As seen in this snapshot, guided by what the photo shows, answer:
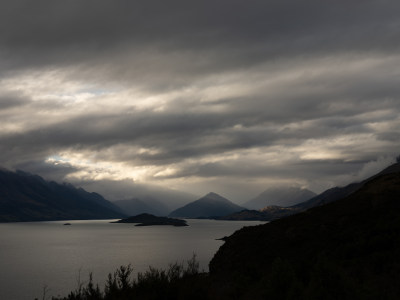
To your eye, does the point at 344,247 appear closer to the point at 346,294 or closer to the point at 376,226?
the point at 376,226

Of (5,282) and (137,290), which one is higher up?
(137,290)

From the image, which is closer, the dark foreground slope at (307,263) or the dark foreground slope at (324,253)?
the dark foreground slope at (307,263)

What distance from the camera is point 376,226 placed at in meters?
54.9

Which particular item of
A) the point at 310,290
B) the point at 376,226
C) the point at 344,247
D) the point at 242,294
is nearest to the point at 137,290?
the point at 310,290

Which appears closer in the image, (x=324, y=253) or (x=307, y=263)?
(x=307, y=263)

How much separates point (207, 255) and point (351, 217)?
83402 millimetres

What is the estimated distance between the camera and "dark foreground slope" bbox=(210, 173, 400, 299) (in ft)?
87.8

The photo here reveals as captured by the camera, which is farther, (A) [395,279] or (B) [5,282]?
(B) [5,282]

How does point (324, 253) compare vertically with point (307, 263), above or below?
above

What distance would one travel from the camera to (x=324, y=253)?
145ft

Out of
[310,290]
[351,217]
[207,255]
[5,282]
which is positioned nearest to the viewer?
[310,290]

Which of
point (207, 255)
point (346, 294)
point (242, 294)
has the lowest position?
point (207, 255)

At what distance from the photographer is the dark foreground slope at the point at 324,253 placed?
26.7 meters

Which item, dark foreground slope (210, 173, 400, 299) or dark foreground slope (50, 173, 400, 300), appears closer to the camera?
dark foreground slope (50, 173, 400, 300)
